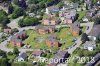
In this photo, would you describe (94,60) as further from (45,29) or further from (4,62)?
(45,29)

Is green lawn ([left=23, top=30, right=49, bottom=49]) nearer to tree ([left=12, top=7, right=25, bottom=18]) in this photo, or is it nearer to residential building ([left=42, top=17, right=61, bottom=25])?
residential building ([left=42, top=17, right=61, bottom=25])

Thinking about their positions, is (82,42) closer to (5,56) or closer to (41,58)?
(41,58)

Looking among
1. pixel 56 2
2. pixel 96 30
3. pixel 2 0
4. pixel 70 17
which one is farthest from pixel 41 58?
pixel 2 0

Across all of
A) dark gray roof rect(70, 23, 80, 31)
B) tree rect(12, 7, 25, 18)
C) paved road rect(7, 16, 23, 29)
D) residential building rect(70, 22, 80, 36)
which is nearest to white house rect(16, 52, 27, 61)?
residential building rect(70, 22, 80, 36)

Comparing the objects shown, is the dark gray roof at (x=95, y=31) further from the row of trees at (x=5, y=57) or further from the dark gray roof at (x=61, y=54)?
the row of trees at (x=5, y=57)

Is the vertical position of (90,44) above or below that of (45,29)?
below

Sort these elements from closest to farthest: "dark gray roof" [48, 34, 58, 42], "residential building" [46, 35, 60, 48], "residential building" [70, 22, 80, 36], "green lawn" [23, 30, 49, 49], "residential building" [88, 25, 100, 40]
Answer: "residential building" [46, 35, 60, 48] → "dark gray roof" [48, 34, 58, 42] → "residential building" [88, 25, 100, 40] → "green lawn" [23, 30, 49, 49] → "residential building" [70, 22, 80, 36]

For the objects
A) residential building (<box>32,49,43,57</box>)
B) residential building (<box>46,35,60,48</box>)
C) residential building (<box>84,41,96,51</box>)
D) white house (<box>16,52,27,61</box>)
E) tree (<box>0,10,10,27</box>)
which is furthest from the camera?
tree (<box>0,10,10,27</box>)

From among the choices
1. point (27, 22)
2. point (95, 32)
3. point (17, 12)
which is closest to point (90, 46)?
point (95, 32)
